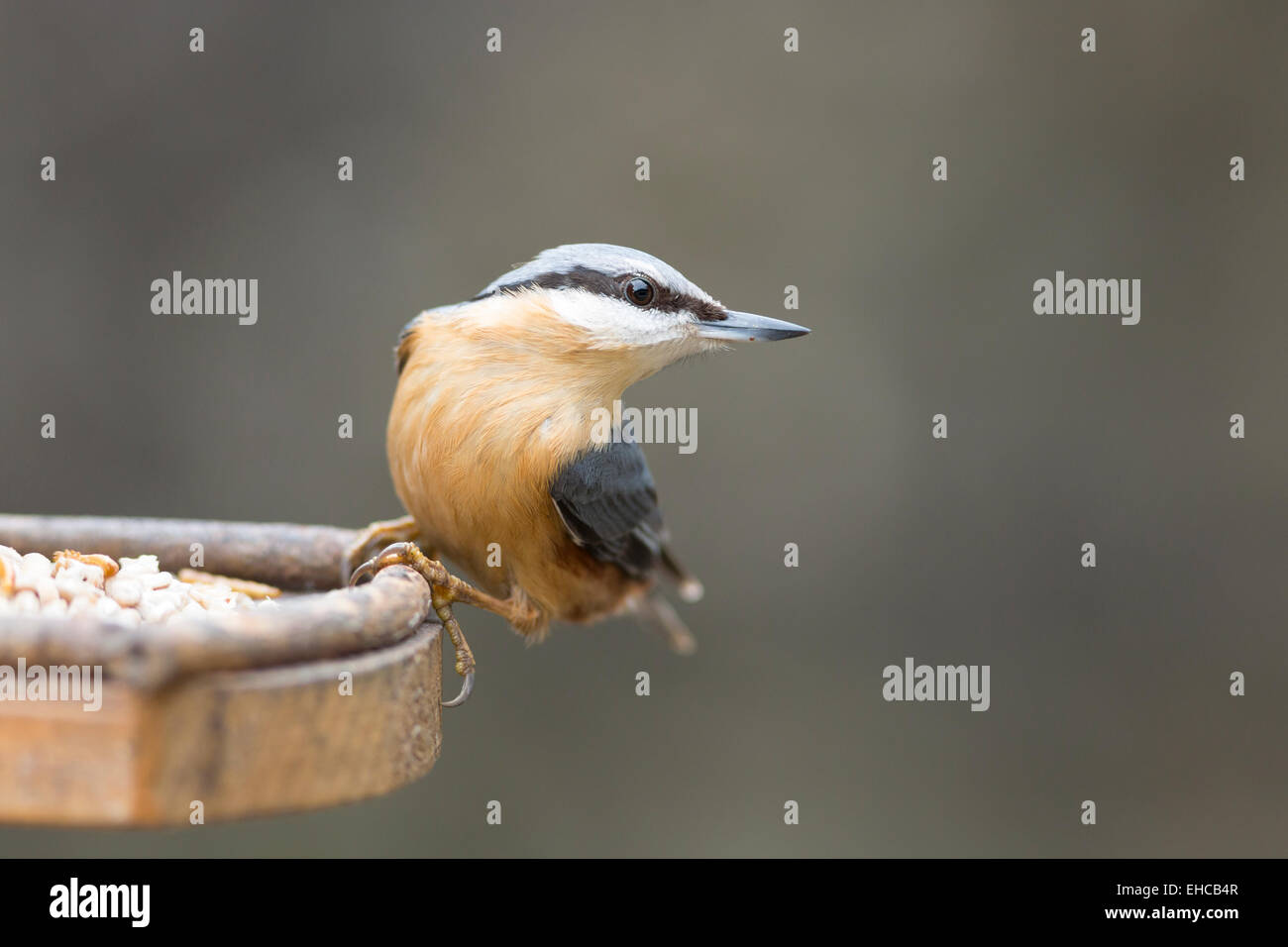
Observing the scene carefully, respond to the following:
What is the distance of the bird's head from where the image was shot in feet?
8.91

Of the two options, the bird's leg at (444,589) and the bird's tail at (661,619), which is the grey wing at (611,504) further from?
the bird's tail at (661,619)

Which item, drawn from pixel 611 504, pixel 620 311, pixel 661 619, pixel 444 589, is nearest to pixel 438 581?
pixel 444 589

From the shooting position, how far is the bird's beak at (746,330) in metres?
2.81

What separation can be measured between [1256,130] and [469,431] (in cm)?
423

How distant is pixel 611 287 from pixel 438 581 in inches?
29.7

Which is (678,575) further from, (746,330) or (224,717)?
(224,717)

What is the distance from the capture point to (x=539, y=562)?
2865 millimetres

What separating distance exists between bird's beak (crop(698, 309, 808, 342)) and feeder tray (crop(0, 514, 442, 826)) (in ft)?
3.58

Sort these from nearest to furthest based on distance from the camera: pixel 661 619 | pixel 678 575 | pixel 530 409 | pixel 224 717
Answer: pixel 224 717 → pixel 530 409 → pixel 678 575 → pixel 661 619

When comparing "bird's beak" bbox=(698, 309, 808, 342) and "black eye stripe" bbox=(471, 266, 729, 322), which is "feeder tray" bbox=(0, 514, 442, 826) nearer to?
"black eye stripe" bbox=(471, 266, 729, 322)

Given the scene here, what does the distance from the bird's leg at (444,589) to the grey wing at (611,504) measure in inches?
10.6

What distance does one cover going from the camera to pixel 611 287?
9.00 ft

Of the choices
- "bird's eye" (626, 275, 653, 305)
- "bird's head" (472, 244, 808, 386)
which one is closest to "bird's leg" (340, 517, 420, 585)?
"bird's head" (472, 244, 808, 386)

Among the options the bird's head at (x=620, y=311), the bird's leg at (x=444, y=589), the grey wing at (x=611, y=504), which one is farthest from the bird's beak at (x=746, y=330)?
the bird's leg at (x=444, y=589)
